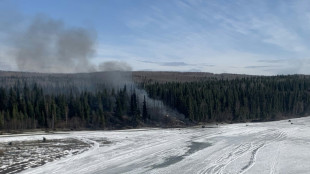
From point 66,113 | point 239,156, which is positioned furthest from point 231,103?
point 239,156

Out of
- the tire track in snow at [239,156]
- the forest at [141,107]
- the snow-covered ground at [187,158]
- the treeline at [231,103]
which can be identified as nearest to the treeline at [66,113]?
the forest at [141,107]

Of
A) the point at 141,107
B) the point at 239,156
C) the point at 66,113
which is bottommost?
the point at 239,156

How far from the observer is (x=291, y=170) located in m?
28.4

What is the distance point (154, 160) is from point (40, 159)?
10.8 meters

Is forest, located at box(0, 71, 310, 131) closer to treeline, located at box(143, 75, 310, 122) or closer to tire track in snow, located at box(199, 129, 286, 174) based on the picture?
treeline, located at box(143, 75, 310, 122)

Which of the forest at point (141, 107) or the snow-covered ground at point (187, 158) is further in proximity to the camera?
the forest at point (141, 107)

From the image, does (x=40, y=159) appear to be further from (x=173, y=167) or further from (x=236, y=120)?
(x=236, y=120)

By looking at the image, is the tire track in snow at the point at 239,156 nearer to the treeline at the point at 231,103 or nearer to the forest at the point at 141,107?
the forest at the point at 141,107

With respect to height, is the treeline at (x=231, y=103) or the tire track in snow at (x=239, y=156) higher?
the treeline at (x=231, y=103)

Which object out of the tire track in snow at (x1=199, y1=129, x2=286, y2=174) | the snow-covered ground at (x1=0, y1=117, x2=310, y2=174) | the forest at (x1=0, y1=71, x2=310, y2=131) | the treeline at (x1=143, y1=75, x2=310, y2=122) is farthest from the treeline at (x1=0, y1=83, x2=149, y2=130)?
the tire track in snow at (x1=199, y1=129, x2=286, y2=174)

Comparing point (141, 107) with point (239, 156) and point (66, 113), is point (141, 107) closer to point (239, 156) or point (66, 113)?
point (66, 113)

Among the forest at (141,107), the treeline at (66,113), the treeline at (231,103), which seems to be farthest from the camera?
the treeline at (231,103)

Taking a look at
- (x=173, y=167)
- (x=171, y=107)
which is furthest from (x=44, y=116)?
(x=173, y=167)

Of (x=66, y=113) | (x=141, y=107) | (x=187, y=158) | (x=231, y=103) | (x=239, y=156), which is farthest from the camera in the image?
(x=231, y=103)
